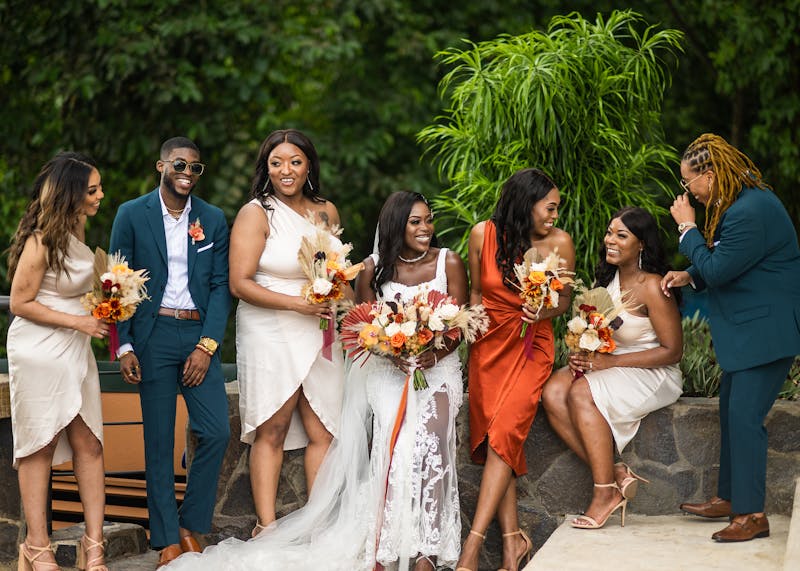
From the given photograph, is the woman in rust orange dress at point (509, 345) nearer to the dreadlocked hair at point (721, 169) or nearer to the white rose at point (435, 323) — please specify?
the white rose at point (435, 323)

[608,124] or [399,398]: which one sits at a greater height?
[608,124]

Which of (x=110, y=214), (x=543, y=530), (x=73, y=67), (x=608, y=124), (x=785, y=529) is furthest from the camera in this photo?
(x=110, y=214)

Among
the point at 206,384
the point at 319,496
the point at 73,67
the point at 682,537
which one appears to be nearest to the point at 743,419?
the point at 682,537

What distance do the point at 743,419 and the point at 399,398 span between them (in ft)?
5.74

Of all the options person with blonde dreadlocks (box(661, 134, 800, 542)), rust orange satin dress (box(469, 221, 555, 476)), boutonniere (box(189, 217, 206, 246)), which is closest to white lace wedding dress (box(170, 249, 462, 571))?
rust orange satin dress (box(469, 221, 555, 476))

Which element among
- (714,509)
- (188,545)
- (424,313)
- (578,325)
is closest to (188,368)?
(188,545)

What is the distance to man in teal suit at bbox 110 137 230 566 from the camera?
5656 mm

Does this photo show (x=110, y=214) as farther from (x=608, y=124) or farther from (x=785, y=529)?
(x=785, y=529)

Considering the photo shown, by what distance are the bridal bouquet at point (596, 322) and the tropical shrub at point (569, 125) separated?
48.3 inches

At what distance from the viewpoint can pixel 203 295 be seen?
577 cm

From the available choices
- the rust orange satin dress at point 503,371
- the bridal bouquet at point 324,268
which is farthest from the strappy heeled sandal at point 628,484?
the bridal bouquet at point 324,268

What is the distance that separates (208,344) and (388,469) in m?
1.16

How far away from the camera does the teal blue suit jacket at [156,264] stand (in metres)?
5.65

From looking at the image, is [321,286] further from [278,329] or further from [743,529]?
[743,529]
